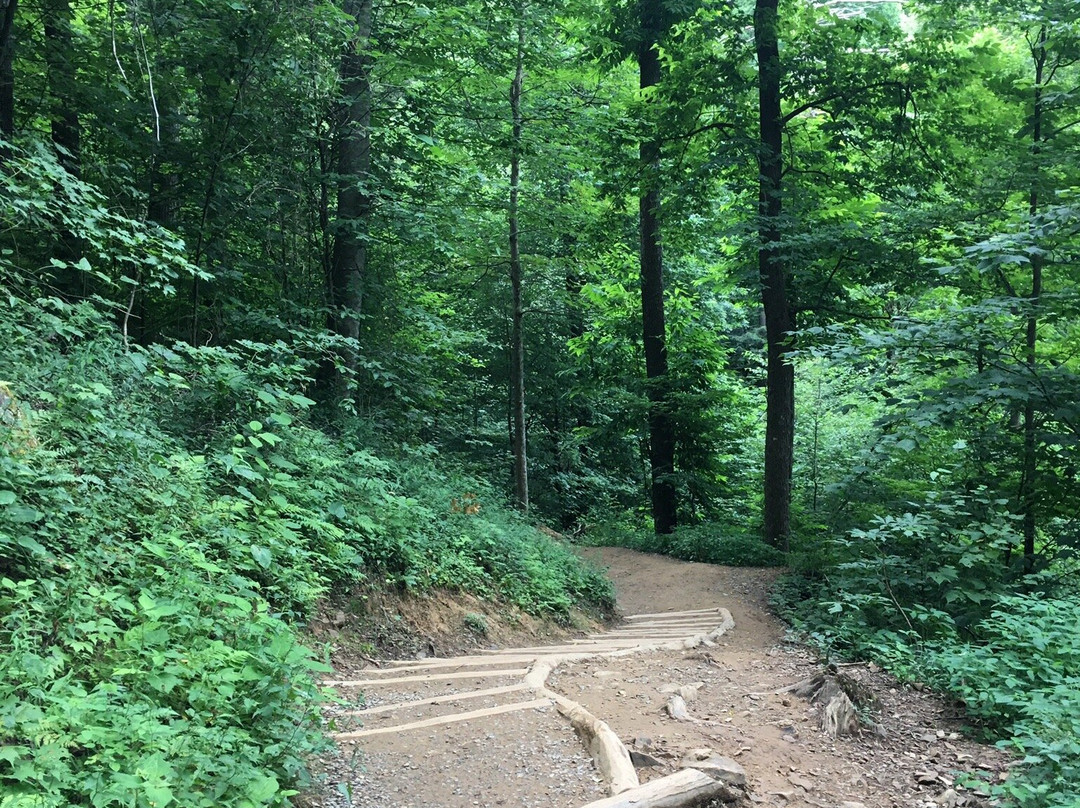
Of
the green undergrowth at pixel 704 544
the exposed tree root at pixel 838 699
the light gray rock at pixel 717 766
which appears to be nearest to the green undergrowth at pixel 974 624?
the exposed tree root at pixel 838 699

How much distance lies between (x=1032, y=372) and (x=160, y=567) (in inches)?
291

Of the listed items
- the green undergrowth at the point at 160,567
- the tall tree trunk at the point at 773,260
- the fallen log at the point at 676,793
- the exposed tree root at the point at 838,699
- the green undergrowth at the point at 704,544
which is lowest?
the green undergrowth at the point at 704,544

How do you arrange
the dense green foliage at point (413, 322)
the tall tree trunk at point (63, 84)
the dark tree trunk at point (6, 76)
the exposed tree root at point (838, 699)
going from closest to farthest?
the dense green foliage at point (413, 322) < the exposed tree root at point (838, 699) < the dark tree trunk at point (6, 76) < the tall tree trunk at point (63, 84)

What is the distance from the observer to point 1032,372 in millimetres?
6469

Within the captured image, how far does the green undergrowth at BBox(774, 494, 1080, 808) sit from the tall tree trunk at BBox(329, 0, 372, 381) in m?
6.71

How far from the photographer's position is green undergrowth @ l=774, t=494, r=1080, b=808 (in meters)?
3.81

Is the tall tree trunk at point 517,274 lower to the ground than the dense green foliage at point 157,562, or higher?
higher

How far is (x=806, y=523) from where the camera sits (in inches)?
402

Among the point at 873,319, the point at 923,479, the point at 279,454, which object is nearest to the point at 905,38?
the point at 873,319

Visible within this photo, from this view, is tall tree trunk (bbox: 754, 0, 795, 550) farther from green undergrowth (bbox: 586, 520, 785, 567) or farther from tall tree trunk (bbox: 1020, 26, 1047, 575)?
tall tree trunk (bbox: 1020, 26, 1047, 575)

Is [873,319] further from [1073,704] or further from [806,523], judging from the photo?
[1073,704]

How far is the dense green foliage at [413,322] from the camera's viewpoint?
11.1ft

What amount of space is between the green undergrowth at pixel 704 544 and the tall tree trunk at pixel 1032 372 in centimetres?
452

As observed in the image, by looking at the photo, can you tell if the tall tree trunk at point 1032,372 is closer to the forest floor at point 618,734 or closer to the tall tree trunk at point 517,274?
the forest floor at point 618,734
